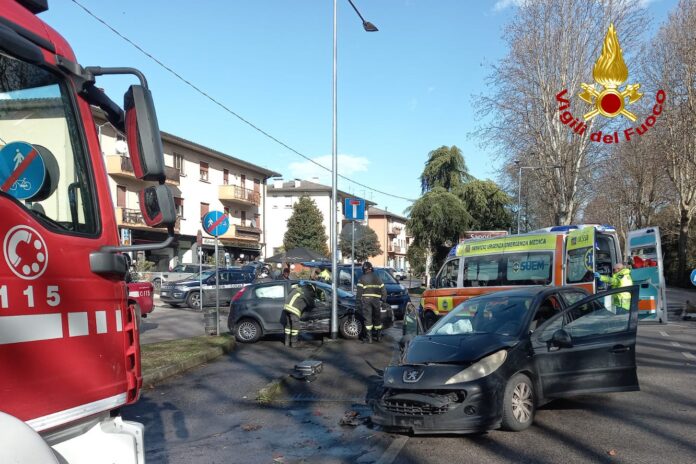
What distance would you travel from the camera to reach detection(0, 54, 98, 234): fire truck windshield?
2609 millimetres

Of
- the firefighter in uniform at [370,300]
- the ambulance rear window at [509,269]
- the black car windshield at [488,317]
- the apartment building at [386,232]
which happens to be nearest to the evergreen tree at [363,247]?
the apartment building at [386,232]

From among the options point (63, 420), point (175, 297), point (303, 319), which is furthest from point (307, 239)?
point (63, 420)

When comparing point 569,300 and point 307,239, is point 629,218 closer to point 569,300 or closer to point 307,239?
point 307,239

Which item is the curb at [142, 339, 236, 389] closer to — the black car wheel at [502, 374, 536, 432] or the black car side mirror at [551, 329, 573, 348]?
the black car wheel at [502, 374, 536, 432]

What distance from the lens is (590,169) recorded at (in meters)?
31.9

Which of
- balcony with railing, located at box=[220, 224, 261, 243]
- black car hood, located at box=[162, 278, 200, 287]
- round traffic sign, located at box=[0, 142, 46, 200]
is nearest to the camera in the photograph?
round traffic sign, located at box=[0, 142, 46, 200]

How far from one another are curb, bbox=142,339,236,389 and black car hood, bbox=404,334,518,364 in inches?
177

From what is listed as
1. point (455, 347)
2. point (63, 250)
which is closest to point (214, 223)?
point (455, 347)

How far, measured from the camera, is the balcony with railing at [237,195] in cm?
4794

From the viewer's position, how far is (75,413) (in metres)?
2.60

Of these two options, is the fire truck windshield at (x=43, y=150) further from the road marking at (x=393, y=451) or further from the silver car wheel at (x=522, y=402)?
the silver car wheel at (x=522, y=402)

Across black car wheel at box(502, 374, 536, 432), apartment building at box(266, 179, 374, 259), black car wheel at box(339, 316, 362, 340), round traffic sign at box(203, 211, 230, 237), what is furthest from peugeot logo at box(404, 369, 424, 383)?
apartment building at box(266, 179, 374, 259)

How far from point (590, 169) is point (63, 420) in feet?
108

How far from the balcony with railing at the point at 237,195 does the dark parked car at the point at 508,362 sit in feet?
137
